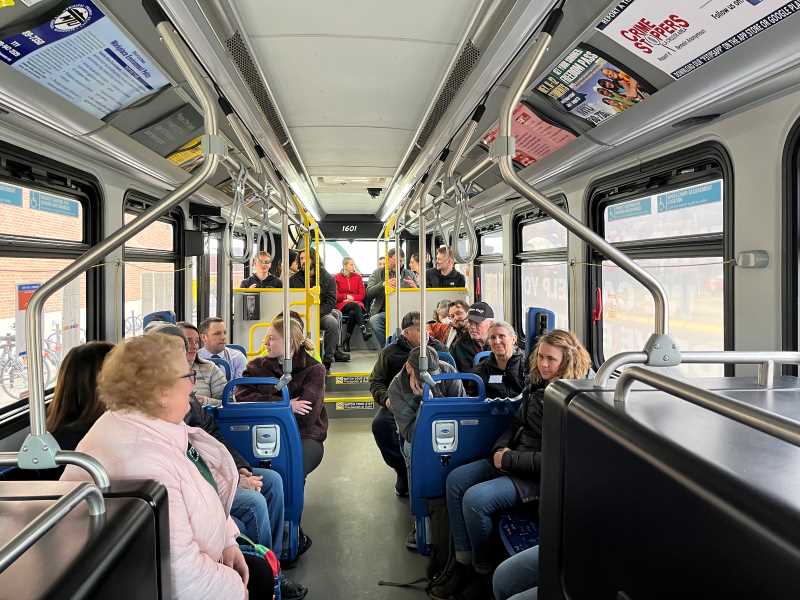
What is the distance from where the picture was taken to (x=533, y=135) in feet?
11.6

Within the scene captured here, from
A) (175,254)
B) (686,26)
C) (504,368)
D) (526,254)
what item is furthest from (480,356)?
(175,254)

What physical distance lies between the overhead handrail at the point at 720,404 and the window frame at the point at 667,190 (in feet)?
6.43

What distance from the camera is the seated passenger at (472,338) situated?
4.54 meters

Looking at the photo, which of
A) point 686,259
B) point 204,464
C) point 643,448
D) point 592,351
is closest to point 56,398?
point 204,464

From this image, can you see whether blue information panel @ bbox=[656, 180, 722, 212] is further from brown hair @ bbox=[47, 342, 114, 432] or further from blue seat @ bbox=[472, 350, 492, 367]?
brown hair @ bbox=[47, 342, 114, 432]

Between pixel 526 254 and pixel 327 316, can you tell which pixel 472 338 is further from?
pixel 327 316

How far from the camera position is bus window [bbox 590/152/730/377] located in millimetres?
2852

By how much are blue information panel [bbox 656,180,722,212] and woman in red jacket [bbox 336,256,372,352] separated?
648 centimetres

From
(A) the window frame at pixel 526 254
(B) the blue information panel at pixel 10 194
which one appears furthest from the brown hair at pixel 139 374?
(A) the window frame at pixel 526 254

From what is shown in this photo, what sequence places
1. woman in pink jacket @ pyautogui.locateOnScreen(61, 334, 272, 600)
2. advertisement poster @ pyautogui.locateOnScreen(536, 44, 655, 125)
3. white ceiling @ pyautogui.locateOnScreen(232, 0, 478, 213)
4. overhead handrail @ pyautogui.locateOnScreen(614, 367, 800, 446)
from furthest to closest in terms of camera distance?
1. advertisement poster @ pyautogui.locateOnScreen(536, 44, 655, 125)
2. white ceiling @ pyautogui.locateOnScreen(232, 0, 478, 213)
3. woman in pink jacket @ pyautogui.locateOnScreen(61, 334, 272, 600)
4. overhead handrail @ pyautogui.locateOnScreen(614, 367, 800, 446)

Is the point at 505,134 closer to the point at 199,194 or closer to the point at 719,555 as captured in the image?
the point at 719,555

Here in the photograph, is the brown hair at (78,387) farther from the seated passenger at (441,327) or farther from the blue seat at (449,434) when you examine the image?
the seated passenger at (441,327)

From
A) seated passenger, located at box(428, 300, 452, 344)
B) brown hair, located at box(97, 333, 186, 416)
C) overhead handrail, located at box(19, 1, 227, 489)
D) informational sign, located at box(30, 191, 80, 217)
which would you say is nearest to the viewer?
overhead handrail, located at box(19, 1, 227, 489)

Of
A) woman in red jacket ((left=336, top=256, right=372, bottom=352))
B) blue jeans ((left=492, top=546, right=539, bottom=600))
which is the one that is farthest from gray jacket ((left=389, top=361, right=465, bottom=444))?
woman in red jacket ((left=336, top=256, right=372, bottom=352))
